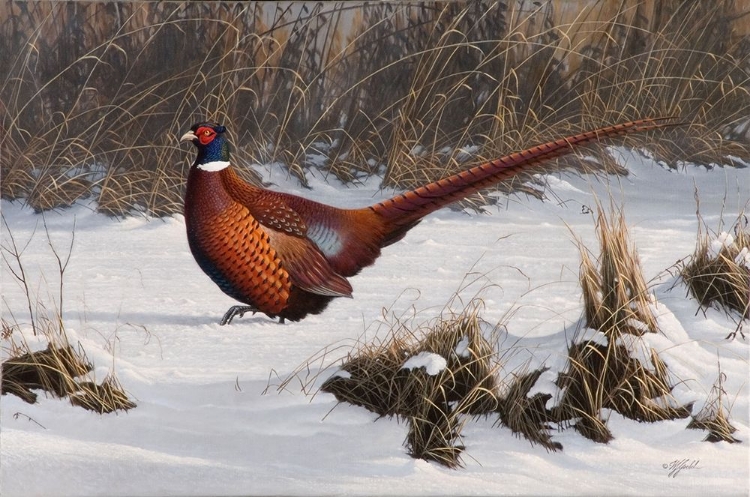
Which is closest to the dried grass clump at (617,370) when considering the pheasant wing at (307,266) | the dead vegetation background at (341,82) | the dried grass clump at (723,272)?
the dried grass clump at (723,272)

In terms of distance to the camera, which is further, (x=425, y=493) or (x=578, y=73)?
(x=578, y=73)

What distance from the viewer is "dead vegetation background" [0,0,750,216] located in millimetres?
3758

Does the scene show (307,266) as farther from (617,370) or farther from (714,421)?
(714,421)

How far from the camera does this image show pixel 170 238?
3.72m

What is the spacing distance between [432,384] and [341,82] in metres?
1.05

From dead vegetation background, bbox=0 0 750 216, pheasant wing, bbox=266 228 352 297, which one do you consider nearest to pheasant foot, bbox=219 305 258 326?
pheasant wing, bbox=266 228 352 297

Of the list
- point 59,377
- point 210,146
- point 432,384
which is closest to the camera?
point 432,384

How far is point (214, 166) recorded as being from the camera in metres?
3.69

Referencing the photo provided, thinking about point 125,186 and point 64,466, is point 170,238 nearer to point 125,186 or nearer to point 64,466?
point 125,186

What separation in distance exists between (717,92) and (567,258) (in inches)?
30.4

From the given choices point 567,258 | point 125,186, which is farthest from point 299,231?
point 567,258

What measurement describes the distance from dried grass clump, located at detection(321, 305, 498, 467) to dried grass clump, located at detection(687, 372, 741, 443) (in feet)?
2.12
